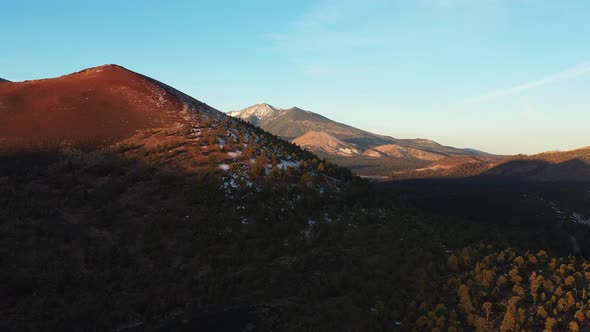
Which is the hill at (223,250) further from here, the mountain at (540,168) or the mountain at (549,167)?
the mountain at (540,168)

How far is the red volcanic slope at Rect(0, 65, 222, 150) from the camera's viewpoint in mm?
37094

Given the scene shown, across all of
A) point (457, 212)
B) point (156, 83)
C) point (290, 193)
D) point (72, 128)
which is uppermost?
point (156, 83)

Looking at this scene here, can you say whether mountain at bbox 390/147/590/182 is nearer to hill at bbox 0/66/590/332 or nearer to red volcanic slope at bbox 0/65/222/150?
hill at bbox 0/66/590/332

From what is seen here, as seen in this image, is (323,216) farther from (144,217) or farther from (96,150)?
(96,150)

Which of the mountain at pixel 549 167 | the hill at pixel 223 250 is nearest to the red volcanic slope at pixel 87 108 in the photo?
the hill at pixel 223 250

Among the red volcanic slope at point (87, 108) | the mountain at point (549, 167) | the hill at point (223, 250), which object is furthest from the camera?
the mountain at point (549, 167)

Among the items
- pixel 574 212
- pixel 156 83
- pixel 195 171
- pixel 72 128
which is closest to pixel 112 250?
pixel 195 171

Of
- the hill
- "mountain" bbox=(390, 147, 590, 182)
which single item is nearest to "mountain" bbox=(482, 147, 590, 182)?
"mountain" bbox=(390, 147, 590, 182)

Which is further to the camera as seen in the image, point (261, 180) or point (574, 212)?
point (574, 212)

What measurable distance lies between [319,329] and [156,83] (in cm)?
4937

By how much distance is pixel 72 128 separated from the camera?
38844mm

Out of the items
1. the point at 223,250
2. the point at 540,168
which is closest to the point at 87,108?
the point at 223,250

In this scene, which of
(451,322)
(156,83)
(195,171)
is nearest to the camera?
(451,322)

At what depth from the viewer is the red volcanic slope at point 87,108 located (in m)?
37.1
